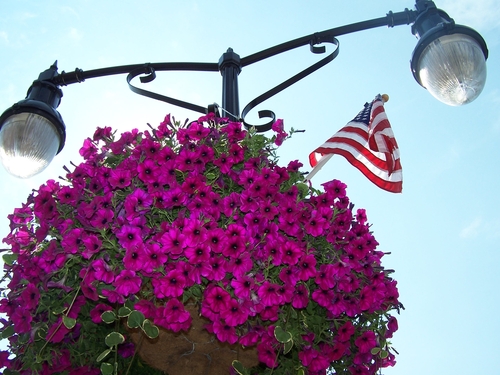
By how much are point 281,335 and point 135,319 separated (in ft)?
1.49

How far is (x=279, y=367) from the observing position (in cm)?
186

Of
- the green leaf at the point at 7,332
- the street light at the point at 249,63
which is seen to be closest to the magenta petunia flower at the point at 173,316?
the green leaf at the point at 7,332

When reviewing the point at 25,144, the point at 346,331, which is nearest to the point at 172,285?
the point at 346,331

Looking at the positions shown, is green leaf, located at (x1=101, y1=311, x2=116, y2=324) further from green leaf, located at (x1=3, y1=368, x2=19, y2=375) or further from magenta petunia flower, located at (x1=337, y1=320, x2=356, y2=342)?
magenta petunia flower, located at (x1=337, y1=320, x2=356, y2=342)

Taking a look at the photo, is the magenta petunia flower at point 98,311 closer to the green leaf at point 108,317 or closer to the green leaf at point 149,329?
the green leaf at point 108,317

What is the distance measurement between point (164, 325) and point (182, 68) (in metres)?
1.92

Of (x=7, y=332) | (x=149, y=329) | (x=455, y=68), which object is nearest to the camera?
(x=149, y=329)

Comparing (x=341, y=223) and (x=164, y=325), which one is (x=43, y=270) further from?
(x=341, y=223)

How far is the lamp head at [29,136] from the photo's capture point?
105 inches

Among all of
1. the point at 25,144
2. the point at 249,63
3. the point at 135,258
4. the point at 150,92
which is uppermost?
the point at 249,63

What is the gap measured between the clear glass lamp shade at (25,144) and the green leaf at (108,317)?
1.36 meters

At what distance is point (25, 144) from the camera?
2.69 meters

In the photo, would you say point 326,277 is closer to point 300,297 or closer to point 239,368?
point 300,297

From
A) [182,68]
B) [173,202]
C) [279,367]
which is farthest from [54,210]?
[182,68]
